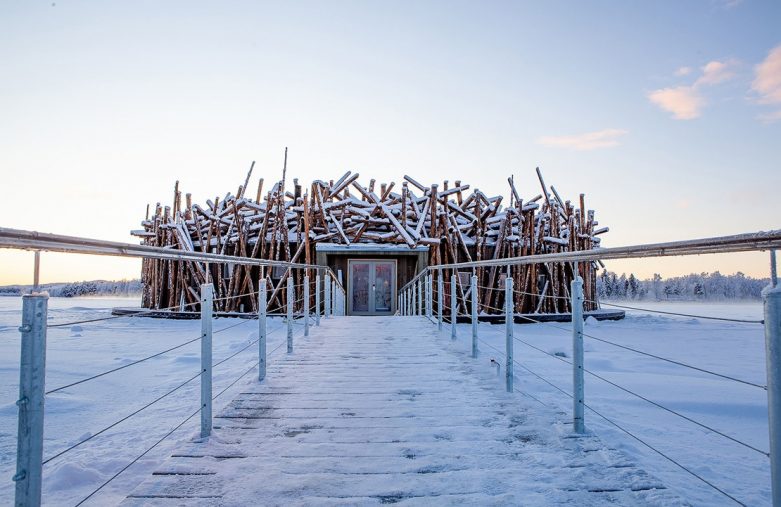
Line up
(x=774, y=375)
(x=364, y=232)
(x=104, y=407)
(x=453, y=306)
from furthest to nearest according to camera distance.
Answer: (x=364, y=232) < (x=453, y=306) < (x=104, y=407) < (x=774, y=375)

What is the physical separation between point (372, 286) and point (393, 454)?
13.1 metres

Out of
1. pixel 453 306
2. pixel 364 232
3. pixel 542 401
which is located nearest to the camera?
pixel 542 401

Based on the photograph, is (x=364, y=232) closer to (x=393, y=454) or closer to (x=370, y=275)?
(x=370, y=275)

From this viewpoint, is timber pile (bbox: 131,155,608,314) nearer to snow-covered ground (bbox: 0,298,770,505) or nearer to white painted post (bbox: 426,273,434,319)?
snow-covered ground (bbox: 0,298,770,505)

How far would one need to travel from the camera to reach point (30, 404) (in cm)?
159

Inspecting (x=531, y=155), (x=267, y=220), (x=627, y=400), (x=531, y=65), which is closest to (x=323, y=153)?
(x=267, y=220)

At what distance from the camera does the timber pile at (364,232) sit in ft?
50.4

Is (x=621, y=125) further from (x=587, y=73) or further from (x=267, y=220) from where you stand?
(x=267, y=220)

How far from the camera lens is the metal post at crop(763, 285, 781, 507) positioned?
1517 mm

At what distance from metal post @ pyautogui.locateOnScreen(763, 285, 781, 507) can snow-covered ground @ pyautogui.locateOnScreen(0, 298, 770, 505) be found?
0.89 metres

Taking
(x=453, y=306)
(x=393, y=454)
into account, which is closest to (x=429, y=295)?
(x=453, y=306)

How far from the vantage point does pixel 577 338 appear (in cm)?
299

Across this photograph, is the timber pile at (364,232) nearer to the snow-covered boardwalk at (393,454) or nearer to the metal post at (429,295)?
the metal post at (429,295)

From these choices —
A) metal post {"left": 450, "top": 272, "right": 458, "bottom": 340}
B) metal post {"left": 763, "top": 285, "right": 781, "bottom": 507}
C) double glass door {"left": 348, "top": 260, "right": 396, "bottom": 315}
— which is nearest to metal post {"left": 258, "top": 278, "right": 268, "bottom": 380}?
metal post {"left": 450, "top": 272, "right": 458, "bottom": 340}
